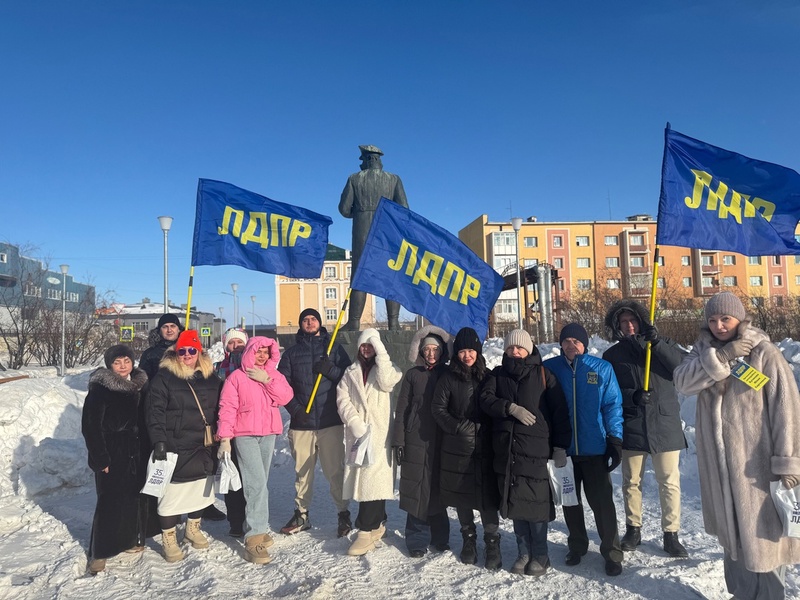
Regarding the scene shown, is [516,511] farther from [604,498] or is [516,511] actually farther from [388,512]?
[388,512]

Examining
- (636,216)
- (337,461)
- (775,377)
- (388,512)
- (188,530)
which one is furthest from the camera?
(636,216)

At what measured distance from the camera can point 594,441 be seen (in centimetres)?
405

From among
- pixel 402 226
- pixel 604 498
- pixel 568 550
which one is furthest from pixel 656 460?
pixel 402 226

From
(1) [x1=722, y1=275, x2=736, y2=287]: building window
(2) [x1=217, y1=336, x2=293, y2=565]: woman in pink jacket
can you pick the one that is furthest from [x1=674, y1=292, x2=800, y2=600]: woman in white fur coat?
(1) [x1=722, y1=275, x2=736, y2=287]: building window

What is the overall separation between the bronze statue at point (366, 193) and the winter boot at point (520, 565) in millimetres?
4530

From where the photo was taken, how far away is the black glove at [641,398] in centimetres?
418

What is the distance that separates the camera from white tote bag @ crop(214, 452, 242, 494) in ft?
14.4

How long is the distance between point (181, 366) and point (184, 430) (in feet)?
1.60

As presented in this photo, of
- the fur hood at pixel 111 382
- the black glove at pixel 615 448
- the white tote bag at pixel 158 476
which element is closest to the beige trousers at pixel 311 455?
the white tote bag at pixel 158 476

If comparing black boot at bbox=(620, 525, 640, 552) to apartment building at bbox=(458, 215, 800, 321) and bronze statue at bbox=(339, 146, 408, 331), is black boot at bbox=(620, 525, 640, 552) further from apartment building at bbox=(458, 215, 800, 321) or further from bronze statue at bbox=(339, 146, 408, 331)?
apartment building at bbox=(458, 215, 800, 321)

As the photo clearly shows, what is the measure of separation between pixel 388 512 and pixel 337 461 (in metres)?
0.88

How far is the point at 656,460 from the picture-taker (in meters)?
4.34

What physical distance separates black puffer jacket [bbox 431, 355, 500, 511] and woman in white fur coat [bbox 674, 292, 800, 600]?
1353mm

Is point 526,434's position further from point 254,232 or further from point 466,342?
point 254,232
